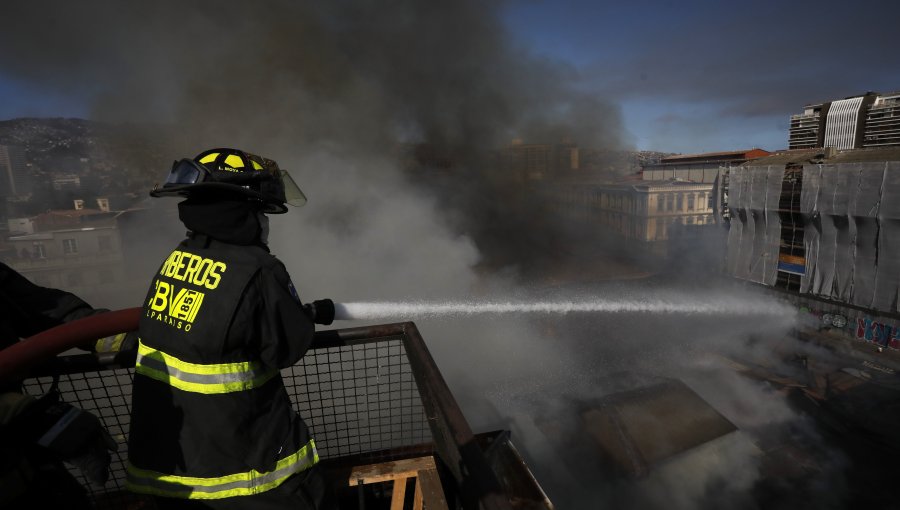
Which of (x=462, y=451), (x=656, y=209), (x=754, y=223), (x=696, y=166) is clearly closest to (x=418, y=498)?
(x=462, y=451)

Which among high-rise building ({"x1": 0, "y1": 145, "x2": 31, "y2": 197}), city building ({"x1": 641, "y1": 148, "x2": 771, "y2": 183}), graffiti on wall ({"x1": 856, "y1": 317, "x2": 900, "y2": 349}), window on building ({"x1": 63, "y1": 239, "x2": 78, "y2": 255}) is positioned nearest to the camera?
graffiti on wall ({"x1": 856, "y1": 317, "x2": 900, "y2": 349})

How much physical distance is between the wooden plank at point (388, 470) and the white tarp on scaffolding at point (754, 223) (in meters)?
15.9

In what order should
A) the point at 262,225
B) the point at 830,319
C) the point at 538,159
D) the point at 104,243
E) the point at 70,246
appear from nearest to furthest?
the point at 262,225 < the point at 830,319 < the point at 104,243 < the point at 70,246 < the point at 538,159

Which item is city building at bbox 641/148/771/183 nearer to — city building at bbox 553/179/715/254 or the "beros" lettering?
city building at bbox 553/179/715/254

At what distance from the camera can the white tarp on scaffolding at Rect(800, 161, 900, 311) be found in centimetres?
1060

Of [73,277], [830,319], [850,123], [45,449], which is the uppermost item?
[850,123]

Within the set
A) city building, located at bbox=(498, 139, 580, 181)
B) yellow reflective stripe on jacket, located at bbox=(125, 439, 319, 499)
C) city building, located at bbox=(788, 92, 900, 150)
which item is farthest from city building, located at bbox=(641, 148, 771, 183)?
yellow reflective stripe on jacket, located at bbox=(125, 439, 319, 499)

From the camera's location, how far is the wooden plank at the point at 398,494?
1.67 m

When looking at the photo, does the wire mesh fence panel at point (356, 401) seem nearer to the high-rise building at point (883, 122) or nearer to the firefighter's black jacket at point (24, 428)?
the firefighter's black jacket at point (24, 428)

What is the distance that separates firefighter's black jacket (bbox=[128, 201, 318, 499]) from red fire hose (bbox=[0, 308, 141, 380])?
0.22m

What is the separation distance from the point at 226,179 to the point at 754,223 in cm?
1720

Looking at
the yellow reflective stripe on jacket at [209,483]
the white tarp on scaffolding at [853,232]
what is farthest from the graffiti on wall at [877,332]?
the yellow reflective stripe on jacket at [209,483]

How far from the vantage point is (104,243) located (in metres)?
13.9

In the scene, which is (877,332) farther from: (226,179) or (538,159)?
(538,159)
